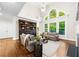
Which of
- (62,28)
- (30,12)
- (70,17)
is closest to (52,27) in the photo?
(62,28)

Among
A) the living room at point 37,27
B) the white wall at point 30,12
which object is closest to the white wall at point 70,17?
the living room at point 37,27

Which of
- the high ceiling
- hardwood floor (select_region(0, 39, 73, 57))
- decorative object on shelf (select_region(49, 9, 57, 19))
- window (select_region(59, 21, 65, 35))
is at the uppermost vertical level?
the high ceiling

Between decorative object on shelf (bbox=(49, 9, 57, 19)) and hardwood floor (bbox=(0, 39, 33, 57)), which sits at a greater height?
decorative object on shelf (bbox=(49, 9, 57, 19))

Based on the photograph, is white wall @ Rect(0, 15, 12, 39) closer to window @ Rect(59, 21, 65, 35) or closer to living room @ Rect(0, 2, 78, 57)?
living room @ Rect(0, 2, 78, 57)

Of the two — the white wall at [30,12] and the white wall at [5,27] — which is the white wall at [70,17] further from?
the white wall at [5,27]

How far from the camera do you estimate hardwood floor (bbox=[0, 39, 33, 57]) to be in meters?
1.90

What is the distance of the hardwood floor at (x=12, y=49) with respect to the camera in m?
1.90

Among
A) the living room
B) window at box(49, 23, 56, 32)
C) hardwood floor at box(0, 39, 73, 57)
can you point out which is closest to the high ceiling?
the living room

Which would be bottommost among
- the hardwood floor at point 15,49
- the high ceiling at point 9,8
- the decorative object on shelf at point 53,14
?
the hardwood floor at point 15,49

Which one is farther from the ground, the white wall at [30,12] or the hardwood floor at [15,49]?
the white wall at [30,12]

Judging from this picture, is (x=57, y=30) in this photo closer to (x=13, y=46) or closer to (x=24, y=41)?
(x=24, y=41)

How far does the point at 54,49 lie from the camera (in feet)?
6.29

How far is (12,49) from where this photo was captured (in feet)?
6.23

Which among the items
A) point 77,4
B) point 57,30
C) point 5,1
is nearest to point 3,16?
point 5,1
